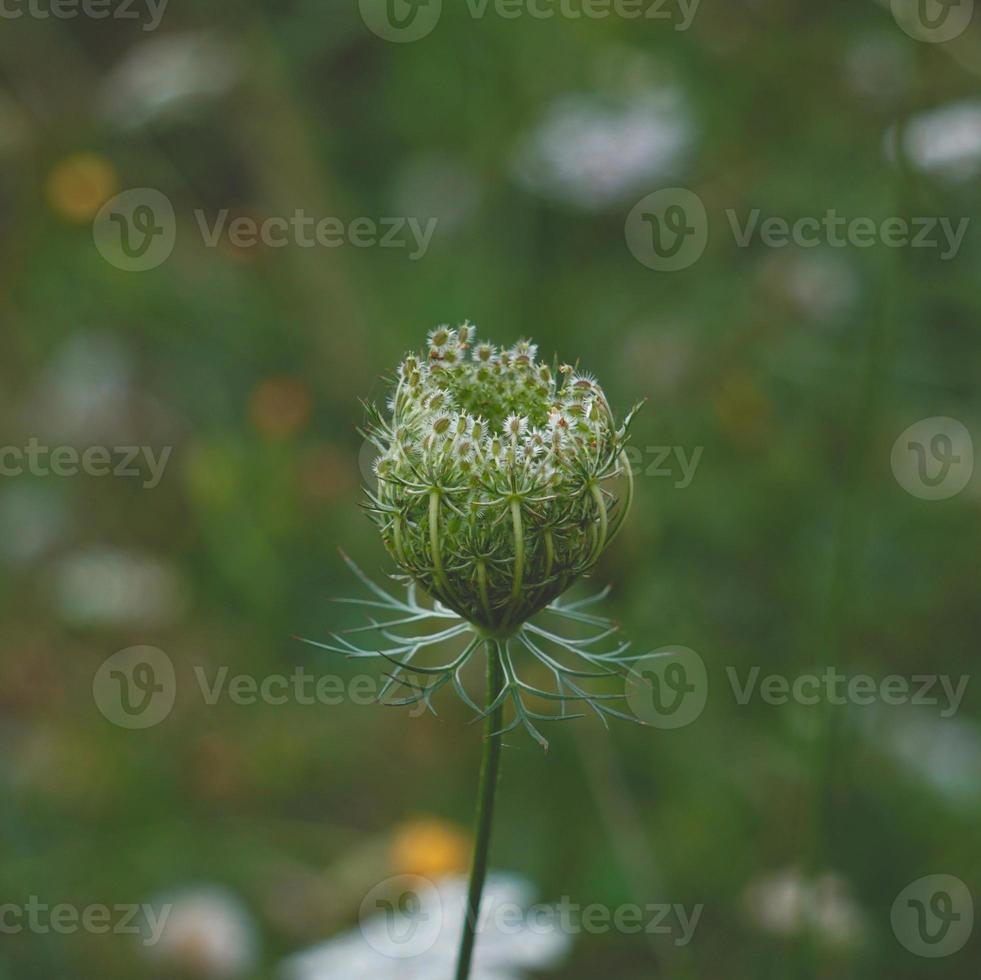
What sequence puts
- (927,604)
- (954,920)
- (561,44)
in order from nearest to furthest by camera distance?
(954,920) < (927,604) < (561,44)

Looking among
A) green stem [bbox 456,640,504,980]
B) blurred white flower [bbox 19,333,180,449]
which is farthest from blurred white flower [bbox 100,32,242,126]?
green stem [bbox 456,640,504,980]

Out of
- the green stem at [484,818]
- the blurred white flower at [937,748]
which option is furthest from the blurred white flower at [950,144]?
the green stem at [484,818]

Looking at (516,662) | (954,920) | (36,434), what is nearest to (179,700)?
(516,662)

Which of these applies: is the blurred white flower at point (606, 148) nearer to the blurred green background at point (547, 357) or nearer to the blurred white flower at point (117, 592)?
the blurred green background at point (547, 357)

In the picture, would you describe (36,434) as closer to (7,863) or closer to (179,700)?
(179,700)

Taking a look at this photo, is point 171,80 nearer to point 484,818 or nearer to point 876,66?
point 876,66

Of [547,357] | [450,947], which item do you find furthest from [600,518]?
[547,357]
